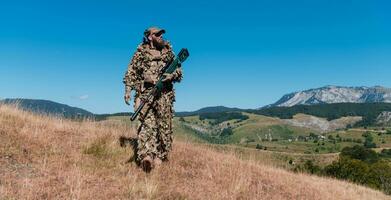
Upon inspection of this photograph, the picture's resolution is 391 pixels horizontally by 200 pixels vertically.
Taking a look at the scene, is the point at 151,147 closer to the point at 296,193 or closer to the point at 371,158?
the point at 296,193

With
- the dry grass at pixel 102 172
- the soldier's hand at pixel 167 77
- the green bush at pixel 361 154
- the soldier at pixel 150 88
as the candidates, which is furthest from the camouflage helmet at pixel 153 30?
the green bush at pixel 361 154

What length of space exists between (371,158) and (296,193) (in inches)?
4491

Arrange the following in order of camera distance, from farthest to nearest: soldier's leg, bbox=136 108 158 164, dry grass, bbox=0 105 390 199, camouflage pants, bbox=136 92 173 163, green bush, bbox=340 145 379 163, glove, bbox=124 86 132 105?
green bush, bbox=340 145 379 163 < glove, bbox=124 86 132 105 < camouflage pants, bbox=136 92 173 163 < soldier's leg, bbox=136 108 158 164 < dry grass, bbox=0 105 390 199

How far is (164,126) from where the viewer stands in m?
11.5

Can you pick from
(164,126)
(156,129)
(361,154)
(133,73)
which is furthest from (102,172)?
(361,154)

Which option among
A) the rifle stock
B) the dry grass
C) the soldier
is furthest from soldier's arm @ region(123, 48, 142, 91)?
the dry grass

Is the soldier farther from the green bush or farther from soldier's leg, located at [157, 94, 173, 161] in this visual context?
the green bush

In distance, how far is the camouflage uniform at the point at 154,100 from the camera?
1116 centimetres

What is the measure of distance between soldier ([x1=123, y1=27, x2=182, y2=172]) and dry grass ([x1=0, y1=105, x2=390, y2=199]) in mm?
591

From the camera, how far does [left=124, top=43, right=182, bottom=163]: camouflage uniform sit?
11.2 m

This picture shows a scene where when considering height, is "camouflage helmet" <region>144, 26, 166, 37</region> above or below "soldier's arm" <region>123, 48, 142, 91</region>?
above

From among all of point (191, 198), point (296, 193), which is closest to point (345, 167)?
point (296, 193)

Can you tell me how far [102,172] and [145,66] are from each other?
3225mm

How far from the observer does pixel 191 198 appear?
872cm
